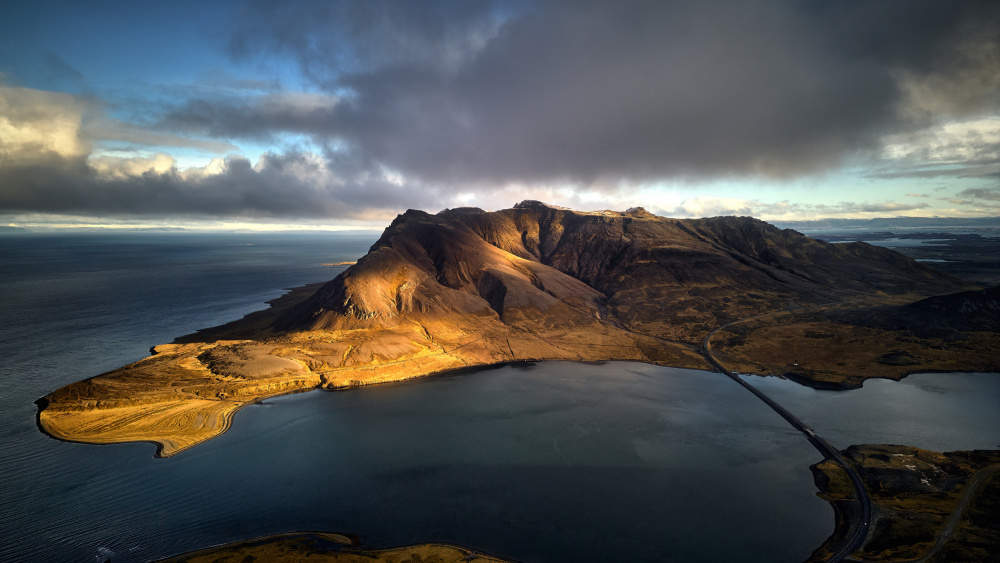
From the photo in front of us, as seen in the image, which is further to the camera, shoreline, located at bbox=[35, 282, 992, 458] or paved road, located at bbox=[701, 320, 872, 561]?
shoreline, located at bbox=[35, 282, 992, 458]

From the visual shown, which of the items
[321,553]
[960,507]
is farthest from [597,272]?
[321,553]

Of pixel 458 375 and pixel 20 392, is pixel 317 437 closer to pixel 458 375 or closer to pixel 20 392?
pixel 458 375

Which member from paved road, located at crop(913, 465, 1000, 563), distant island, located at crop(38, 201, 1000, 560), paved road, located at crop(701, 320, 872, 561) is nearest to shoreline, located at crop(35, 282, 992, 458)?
distant island, located at crop(38, 201, 1000, 560)

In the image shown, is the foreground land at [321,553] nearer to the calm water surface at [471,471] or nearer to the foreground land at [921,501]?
the calm water surface at [471,471]

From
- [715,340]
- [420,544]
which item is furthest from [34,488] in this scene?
[715,340]

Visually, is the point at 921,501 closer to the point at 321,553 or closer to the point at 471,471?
the point at 471,471

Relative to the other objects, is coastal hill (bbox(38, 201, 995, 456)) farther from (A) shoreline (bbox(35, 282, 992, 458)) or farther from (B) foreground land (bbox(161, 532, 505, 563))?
(B) foreground land (bbox(161, 532, 505, 563))

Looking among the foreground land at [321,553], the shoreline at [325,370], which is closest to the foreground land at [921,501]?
the shoreline at [325,370]
